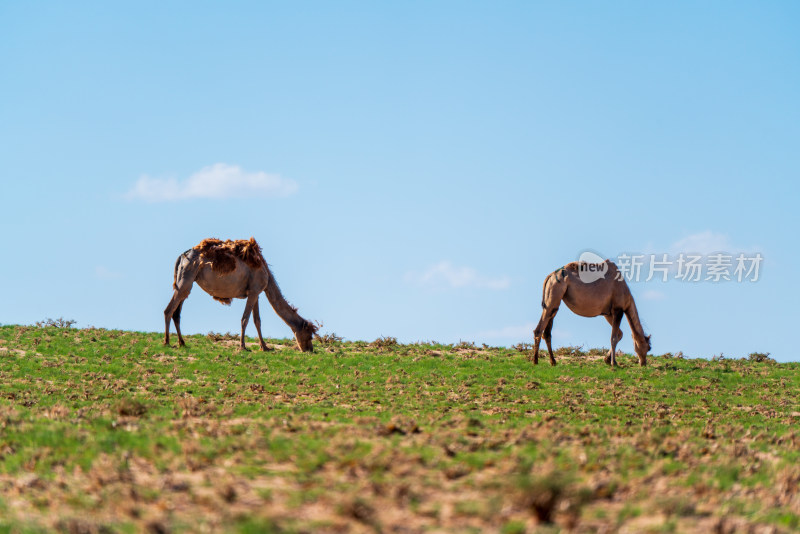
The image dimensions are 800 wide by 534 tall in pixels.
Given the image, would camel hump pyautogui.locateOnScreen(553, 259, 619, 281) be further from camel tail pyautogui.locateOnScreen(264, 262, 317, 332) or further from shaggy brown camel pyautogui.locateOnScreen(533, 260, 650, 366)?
camel tail pyautogui.locateOnScreen(264, 262, 317, 332)

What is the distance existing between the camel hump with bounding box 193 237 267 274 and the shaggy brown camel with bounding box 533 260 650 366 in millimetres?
10366

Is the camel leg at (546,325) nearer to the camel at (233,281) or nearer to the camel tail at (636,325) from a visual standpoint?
the camel tail at (636,325)

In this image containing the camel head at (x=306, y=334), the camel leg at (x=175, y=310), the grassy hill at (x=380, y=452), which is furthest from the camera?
the camel head at (x=306, y=334)

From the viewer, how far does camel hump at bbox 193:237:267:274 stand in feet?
97.5

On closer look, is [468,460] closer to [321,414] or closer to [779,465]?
[779,465]

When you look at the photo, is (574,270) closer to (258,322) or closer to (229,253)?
(258,322)

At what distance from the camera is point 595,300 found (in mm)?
29594

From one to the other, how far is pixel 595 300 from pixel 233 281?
12.8 meters

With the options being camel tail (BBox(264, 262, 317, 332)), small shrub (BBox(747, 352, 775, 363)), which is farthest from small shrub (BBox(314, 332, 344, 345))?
small shrub (BBox(747, 352, 775, 363))

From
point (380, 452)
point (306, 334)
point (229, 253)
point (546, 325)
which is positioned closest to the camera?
point (380, 452)

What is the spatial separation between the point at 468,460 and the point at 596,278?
64.9ft

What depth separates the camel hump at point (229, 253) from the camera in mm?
29719

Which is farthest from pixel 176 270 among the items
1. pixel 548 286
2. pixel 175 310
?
pixel 548 286

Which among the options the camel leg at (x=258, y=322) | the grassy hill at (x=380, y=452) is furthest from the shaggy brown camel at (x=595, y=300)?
the camel leg at (x=258, y=322)
